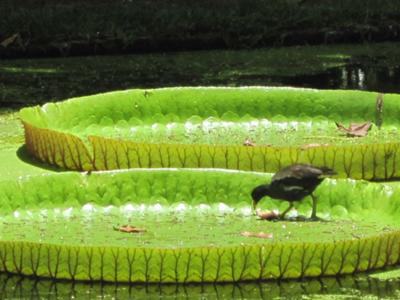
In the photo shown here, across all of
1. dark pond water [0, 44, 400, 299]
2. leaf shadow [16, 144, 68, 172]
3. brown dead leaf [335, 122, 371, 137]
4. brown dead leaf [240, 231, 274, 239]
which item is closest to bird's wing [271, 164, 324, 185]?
brown dead leaf [240, 231, 274, 239]

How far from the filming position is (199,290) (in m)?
6.09

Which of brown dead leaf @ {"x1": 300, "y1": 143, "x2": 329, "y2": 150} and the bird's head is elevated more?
the bird's head

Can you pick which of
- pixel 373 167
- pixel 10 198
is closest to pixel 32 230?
pixel 10 198

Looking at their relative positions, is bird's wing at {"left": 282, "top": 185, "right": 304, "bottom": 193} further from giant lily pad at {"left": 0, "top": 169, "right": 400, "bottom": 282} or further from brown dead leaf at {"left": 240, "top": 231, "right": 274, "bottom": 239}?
brown dead leaf at {"left": 240, "top": 231, "right": 274, "bottom": 239}

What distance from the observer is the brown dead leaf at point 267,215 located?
6887 millimetres

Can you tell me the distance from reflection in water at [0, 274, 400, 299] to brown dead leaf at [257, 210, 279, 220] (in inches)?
28.6

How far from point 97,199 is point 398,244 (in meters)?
1.44

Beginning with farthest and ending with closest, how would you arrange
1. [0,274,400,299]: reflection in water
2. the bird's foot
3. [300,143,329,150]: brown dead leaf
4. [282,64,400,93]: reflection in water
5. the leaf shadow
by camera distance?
[282,64,400,93]: reflection in water → the leaf shadow → [300,143,329,150]: brown dead leaf → the bird's foot → [0,274,400,299]: reflection in water

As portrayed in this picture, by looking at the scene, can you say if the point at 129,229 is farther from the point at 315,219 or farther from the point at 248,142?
the point at 248,142

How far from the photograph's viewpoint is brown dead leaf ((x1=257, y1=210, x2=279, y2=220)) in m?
6.89

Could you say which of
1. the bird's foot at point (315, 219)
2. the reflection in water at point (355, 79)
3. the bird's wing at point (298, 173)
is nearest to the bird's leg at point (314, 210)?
the bird's foot at point (315, 219)

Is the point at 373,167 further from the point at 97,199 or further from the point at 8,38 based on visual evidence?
the point at 8,38

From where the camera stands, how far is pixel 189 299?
599 cm

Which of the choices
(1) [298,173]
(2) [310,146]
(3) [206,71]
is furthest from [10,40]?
(1) [298,173]
